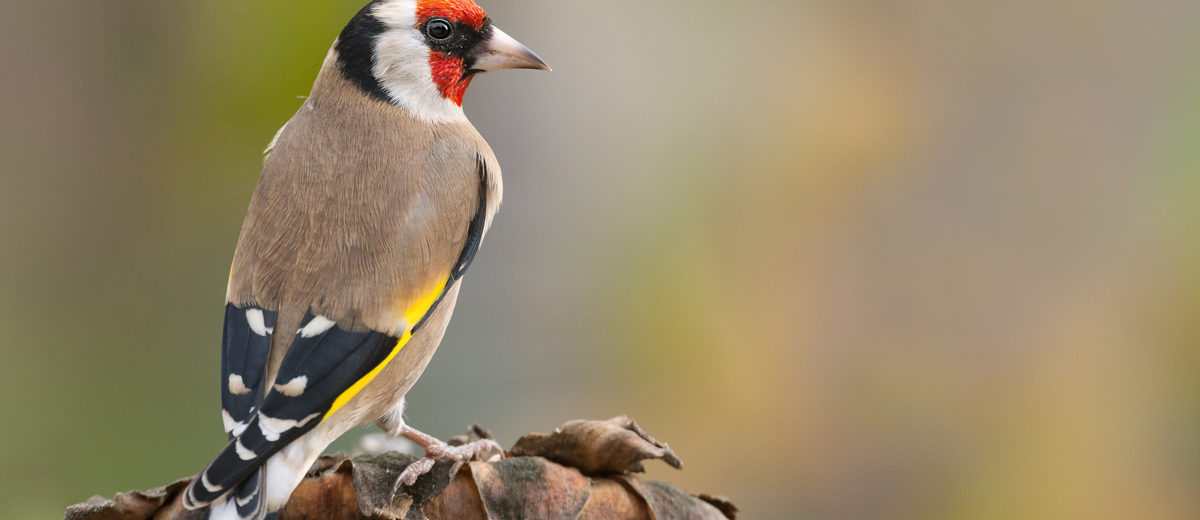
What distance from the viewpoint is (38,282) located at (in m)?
2.33

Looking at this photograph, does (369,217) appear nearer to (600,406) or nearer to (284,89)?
(284,89)

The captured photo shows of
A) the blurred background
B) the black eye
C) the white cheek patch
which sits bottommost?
the blurred background

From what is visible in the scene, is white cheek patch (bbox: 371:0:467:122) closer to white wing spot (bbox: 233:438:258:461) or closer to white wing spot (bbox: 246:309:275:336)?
white wing spot (bbox: 246:309:275:336)

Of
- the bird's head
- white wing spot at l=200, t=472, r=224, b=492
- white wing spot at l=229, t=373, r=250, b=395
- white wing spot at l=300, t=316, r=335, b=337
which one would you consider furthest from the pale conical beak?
white wing spot at l=200, t=472, r=224, b=492

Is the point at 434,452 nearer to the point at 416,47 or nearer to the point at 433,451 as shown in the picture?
the point at 433,451

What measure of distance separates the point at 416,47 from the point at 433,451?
63cm

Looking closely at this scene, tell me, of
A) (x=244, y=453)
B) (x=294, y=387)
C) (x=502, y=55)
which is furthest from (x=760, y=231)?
(x=244, y=453)

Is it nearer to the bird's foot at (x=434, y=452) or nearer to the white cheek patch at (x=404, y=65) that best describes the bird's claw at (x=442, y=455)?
the bird's foot at (x=434, y=452)

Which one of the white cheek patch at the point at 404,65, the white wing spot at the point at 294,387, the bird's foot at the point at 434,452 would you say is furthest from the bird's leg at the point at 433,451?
the white cheek patch at the point at 404,65

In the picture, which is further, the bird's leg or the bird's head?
the bird's head

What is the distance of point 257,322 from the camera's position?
1339 millimetres

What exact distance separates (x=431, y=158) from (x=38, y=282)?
1228 millimetres

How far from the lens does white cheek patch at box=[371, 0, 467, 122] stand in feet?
5.31

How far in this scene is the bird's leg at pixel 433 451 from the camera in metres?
1.00
